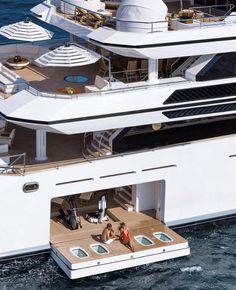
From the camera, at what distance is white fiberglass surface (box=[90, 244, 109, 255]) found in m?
21.3

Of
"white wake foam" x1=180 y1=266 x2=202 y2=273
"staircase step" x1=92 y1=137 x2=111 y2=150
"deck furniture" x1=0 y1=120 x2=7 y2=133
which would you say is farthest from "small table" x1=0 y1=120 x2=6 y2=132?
"white wake foam" x1=180 y1=266 x2=202 y2=273

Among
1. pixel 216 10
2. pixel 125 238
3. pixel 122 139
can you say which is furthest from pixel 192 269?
pixel 216 10

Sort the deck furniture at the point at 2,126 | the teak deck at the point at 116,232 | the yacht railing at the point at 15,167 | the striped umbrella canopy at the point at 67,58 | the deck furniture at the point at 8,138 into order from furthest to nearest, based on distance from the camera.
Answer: the deck furniture at the point at 2,126
the deck furniture at the point at 8,138
the striped umbrella canopy at the point at 67,58
the teak deck at the point at 116,232
the yacht railing at the point at 15,167

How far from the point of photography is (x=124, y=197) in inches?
922

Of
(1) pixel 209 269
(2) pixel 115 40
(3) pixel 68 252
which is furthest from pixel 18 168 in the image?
(1) pixel 209 269

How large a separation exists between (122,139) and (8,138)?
2.73 meters

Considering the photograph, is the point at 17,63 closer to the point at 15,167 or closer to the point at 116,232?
the point at 15,167

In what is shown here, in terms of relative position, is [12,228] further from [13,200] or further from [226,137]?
[226,137]

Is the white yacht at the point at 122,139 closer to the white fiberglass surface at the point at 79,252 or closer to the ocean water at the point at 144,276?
the white fiberglass surface at the point at 79,252

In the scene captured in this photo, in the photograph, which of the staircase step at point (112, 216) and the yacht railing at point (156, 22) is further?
the staircase step at point (112, 216)

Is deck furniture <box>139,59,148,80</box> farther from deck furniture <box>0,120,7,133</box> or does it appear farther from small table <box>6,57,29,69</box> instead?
deck furniture <box>0,120,7,133</box>

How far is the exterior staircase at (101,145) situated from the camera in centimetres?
2225

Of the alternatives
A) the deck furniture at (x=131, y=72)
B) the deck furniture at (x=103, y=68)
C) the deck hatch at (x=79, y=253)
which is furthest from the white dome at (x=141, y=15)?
the deck hatch at (x=79, y=253)

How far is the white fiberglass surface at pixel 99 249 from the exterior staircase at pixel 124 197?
194cm
